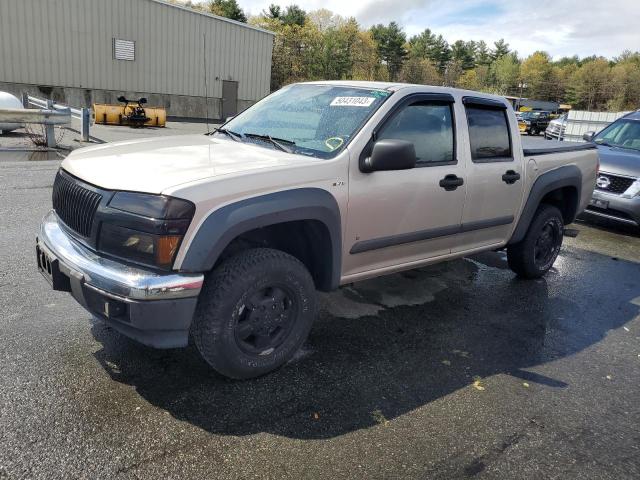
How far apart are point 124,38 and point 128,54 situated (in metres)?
0.71

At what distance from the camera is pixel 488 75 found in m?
91.6

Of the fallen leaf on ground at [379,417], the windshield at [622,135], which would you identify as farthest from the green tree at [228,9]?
the fallen leaf on ground at [379,417]

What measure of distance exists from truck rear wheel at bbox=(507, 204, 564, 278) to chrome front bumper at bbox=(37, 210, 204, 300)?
387 centimetres

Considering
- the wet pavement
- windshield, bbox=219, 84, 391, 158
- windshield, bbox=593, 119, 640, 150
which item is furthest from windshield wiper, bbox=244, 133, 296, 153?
windshield, bbox=593, 119, 640, 150

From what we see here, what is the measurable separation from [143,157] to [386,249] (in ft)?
5.89

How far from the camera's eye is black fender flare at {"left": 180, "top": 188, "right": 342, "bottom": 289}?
271 cm

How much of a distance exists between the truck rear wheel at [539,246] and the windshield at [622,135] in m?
4.49

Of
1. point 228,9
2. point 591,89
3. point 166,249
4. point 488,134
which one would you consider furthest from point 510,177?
point 591,89

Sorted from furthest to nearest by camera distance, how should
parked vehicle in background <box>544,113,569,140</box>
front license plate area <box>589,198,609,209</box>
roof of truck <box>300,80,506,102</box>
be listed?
1. parked vehicle in background <box>544,113,569,140</box>
2. front license plate area <box>589,198,609,209</box>
3. roof of truck <box>300,80,506,102</box>

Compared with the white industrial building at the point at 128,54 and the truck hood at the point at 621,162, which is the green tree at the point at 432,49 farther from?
the truck hood at the point at 621,162

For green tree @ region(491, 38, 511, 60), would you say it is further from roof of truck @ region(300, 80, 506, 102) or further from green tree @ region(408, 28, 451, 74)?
roof of truck @ region(300, 80, 506, 102)

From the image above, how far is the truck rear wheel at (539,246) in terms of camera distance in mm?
5379

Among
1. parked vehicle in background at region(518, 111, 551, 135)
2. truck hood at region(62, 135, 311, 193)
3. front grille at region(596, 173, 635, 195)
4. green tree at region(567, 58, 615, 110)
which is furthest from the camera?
green tree at region(567, 58, 615, 110)

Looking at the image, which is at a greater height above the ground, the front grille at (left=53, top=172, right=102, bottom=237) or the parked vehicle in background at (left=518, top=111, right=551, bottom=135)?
the parked vehicle in background at (left=518, top=111, right=551, bottom=135)
